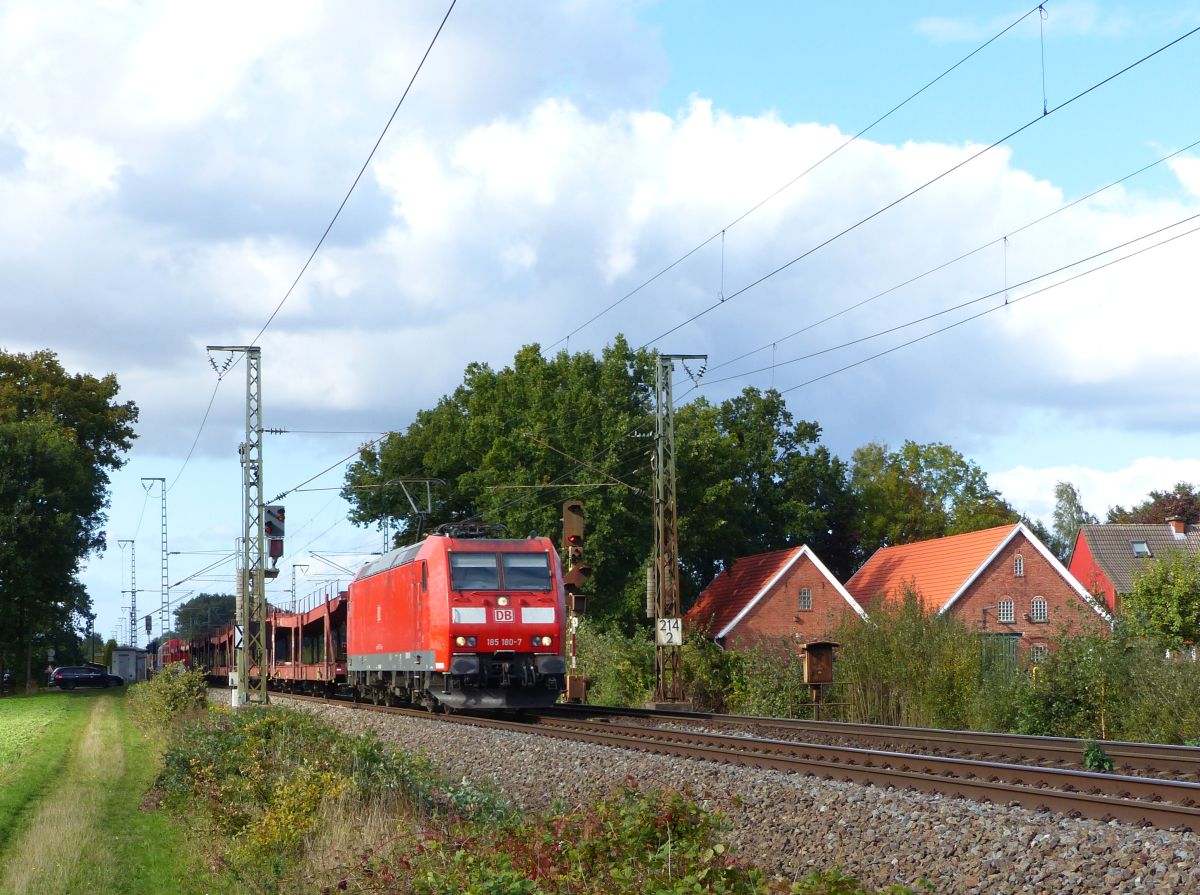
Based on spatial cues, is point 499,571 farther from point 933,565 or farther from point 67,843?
point 933,565

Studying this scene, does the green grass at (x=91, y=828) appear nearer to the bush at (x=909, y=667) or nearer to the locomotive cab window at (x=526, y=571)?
the locomotive cab window at (x=526, y=571)

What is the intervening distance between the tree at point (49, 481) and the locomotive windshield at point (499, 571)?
108ft

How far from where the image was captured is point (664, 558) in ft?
104

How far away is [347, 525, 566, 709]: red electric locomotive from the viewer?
2470cm

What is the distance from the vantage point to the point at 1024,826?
988cm

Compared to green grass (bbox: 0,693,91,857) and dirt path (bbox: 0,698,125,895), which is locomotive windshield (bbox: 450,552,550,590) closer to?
dirt path (bbox: 0,698,125,895)

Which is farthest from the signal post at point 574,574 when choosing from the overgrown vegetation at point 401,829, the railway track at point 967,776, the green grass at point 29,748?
the overgrown vegetation at point 401,829

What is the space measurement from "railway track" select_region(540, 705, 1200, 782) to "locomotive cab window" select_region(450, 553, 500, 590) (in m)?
4.47

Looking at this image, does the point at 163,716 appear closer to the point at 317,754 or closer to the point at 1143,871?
the point at 317,754

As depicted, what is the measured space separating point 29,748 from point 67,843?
14428mm

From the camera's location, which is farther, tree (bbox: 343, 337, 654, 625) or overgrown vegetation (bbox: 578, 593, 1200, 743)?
tree (bbox: 343, 337, 654, 625)

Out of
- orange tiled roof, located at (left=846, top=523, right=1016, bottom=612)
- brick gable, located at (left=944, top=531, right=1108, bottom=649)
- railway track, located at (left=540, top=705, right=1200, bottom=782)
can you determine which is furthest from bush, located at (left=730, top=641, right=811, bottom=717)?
brick gable, located at (left=944, top=531, right=1108, bottom=649)

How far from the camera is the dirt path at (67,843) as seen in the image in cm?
1113

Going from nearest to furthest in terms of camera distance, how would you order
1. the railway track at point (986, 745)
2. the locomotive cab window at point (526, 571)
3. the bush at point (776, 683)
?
the railway track at point (986, 745), the locomotive cab window at point (526, 571), the bush at point (776, 683)
